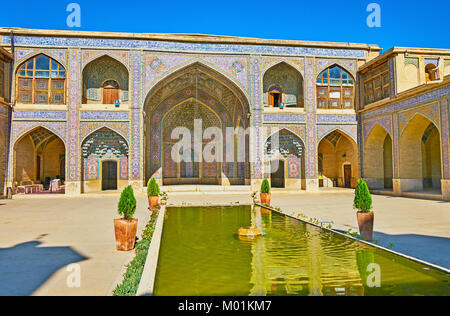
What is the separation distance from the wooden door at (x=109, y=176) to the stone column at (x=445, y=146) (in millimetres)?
14931

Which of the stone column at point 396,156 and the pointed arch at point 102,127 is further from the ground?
the pointed arch at point 102,127

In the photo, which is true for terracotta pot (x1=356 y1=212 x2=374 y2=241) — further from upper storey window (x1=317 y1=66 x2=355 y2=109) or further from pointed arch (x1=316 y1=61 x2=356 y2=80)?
pointed arch (x1=316 y1=61 x2=356 y2=80)

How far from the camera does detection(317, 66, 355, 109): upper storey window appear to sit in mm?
16625

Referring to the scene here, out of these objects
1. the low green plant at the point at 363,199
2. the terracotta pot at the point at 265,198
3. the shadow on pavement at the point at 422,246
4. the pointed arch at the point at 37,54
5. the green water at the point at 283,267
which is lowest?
the green water at the point at 283,267

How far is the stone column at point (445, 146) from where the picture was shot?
11523mm

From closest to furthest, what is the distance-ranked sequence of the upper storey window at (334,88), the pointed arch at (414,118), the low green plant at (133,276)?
the low green plant at (133,276)
the pointed arch at (414,118)
the upper storey window at (334,88)

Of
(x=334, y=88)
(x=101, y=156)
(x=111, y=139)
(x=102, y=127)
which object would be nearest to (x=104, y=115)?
(x=102, y=127)

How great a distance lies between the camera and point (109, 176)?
56.2 ft

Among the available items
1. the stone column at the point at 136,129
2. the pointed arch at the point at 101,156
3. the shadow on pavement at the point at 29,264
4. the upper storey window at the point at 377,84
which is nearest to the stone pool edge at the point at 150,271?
the shadow on pavement at the point at 29,264

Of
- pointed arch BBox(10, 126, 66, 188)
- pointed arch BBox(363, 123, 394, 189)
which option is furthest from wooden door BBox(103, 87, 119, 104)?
pointed arch BBox(363, 123, 394, 189)

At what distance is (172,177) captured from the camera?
19594mm

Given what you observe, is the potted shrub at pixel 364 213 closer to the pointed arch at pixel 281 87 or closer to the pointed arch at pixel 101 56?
the pointed arch at pixel 281 87

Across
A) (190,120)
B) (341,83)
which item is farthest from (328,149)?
(190,120)
